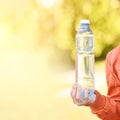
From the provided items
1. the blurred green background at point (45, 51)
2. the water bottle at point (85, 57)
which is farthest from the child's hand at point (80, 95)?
the blurred green background at point (45, 51)

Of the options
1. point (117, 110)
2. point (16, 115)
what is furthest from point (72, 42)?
point (117, 110)

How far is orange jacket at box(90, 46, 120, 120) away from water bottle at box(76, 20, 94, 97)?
8 cm

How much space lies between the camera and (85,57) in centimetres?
112

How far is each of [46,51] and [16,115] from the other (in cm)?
39

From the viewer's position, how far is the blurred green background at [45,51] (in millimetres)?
2109

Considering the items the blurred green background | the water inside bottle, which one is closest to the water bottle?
the water inside bottle

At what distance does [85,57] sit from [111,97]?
20 cm

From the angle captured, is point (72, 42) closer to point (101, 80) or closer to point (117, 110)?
point (101, 80)

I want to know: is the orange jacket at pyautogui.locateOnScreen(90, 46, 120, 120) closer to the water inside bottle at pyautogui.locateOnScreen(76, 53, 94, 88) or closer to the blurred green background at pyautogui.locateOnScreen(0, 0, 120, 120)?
the water inside bottle at pyautogui.locateOnScreen(76, 53, 94, 88)

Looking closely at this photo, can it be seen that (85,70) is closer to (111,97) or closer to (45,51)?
(111,97)

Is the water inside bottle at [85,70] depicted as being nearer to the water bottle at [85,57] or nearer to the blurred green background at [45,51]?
the water bottle at [85,57]

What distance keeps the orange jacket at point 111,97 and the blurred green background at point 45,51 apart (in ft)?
2.92

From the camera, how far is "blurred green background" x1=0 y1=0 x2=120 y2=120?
83.0 inches

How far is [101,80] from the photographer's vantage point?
7.38 feet
